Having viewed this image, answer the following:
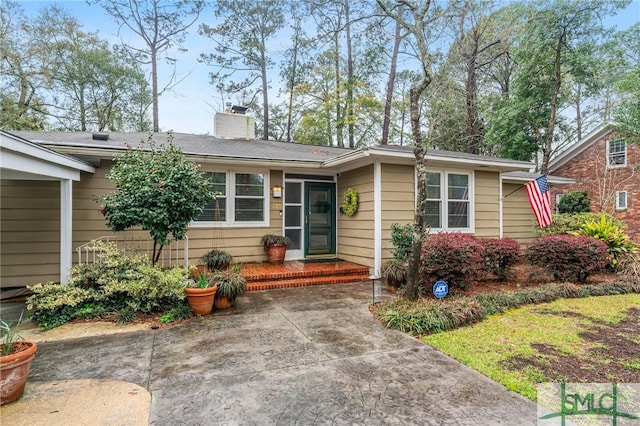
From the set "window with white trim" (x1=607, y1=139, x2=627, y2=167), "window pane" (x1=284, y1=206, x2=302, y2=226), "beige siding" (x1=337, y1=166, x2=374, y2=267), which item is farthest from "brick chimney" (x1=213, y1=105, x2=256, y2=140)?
"window with white trim" (x1=607, y1=139, x2=627, y2=167)

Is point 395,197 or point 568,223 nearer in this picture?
point 395,197

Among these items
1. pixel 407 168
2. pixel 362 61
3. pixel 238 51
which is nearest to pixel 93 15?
pixel 238 51

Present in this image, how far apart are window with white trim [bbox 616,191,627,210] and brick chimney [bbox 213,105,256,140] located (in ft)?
48.7

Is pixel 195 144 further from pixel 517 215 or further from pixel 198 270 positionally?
pixel 517 215

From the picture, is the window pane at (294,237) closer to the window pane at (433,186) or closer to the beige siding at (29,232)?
the window pane at (433,186)

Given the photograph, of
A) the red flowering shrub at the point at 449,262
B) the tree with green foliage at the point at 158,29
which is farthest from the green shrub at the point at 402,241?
the tree with green foliage at the point at 158,29

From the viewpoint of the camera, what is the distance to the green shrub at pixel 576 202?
13.7 meters

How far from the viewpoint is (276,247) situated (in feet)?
25.1

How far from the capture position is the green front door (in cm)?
848

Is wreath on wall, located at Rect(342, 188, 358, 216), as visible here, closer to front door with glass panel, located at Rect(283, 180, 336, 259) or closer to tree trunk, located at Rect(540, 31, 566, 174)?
front door with glass panel, located at Rect(283, 180, 336, 259)

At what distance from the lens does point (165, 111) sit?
630 inches

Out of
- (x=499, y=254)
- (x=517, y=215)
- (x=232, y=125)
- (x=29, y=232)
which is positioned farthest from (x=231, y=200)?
(x=517, y=215)

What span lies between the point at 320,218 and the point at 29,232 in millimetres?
5986

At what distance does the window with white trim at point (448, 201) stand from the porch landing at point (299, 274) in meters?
2.32
